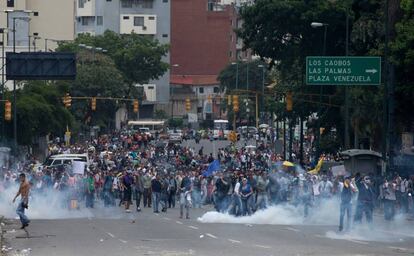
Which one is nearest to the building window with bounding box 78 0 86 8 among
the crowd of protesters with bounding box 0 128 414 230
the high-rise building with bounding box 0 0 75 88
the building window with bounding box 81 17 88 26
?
the building window with bounding box 81 17 88 26

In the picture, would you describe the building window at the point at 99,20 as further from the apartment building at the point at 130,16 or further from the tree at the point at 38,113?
the tree at the point at 38,113

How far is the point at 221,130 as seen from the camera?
478 ft

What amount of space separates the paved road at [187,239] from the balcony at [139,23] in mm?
115323

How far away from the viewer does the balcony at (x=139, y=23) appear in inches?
6058

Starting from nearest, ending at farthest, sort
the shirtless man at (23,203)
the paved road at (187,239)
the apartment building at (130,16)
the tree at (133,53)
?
1. the paved road at (187,239)
2. the shirtless man at (23,203)
3. the tree at (133,53)
4. the apartment building at (130,16)

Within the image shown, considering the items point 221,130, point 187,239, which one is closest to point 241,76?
point 221,130

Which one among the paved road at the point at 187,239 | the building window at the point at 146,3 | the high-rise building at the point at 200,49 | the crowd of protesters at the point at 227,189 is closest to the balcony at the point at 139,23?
the building window at the point at 146,3

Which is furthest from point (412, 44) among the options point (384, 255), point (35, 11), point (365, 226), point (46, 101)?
point (35, 11)

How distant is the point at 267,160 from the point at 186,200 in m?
34.6

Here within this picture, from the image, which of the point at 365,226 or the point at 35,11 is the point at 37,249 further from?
the point at 35,11

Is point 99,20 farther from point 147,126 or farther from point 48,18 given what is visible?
point 147,126

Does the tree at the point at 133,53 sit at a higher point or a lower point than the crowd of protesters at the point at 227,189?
higher

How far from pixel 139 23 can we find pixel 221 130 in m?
18.9

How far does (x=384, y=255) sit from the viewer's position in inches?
1014
